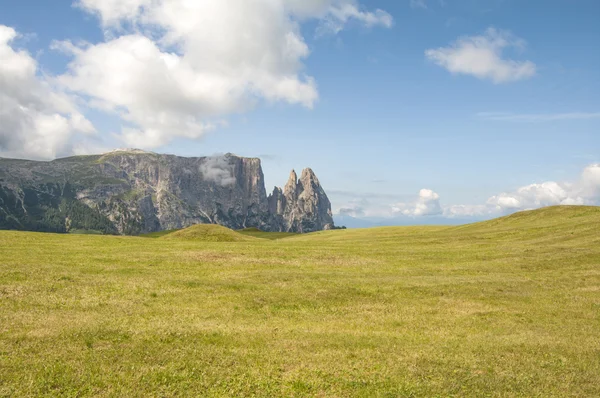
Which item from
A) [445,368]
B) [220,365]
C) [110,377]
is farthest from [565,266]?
[110,377]

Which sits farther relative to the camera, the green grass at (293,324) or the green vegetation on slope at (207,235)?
the green vegetation on slope at (207,235)

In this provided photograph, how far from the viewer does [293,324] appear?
26.4 metres

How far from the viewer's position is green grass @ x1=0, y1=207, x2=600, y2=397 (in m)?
17.6

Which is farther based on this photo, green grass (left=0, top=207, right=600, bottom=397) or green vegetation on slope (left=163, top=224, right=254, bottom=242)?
green vegetation on slope (left=163, top=224, right=254, bottom=242)

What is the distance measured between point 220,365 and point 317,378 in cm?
453

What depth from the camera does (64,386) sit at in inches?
637

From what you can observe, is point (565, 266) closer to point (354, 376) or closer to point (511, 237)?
point (511, 237)

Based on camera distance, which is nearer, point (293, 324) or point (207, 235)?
point (293, 324)

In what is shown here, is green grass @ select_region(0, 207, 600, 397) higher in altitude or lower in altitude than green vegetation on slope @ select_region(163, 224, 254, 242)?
lower

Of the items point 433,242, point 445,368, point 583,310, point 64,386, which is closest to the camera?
point 64,386

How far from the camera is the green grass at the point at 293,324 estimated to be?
17.6m

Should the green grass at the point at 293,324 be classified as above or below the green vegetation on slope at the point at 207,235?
below

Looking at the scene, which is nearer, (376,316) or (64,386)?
(64,386)

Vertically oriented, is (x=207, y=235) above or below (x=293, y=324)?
above
